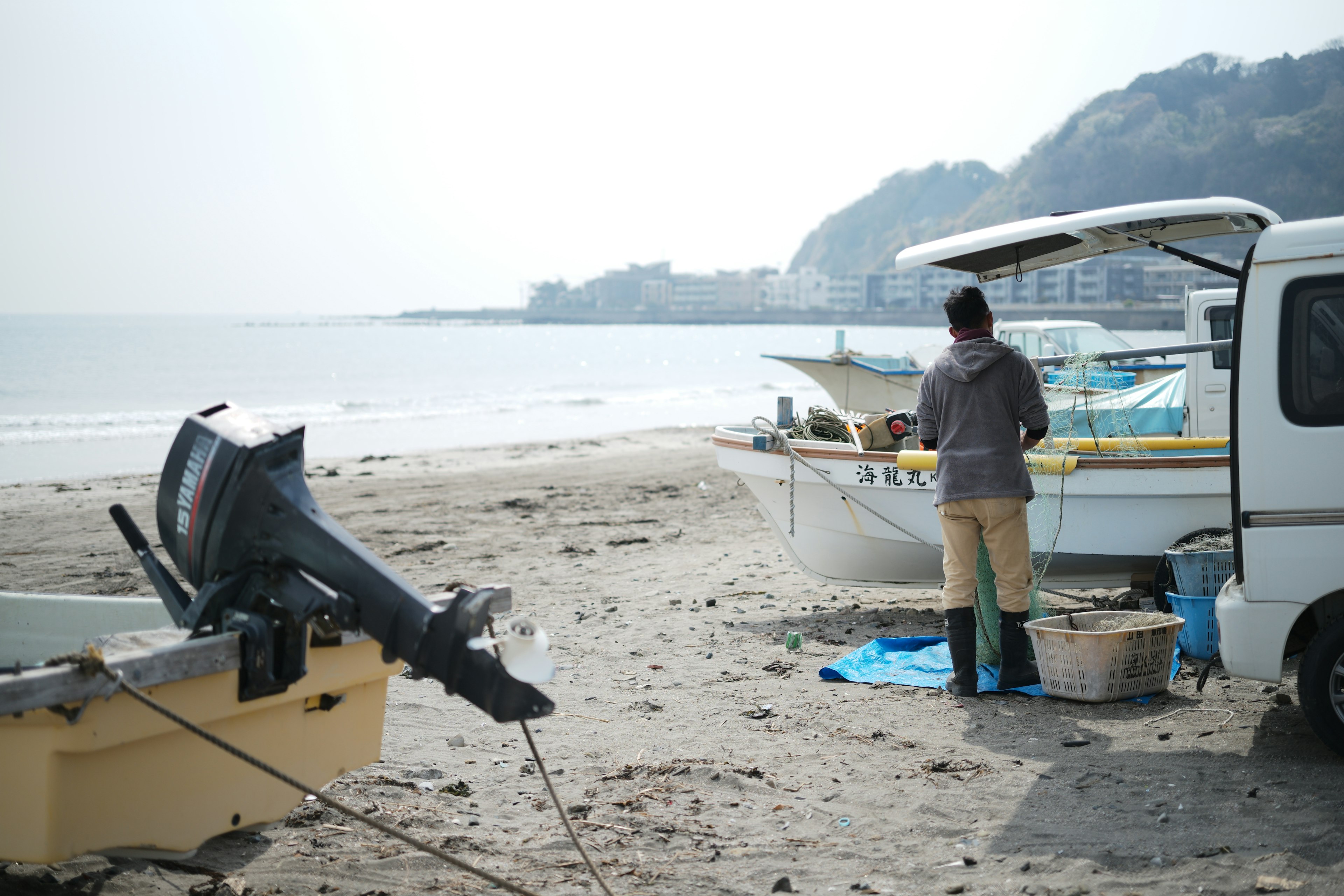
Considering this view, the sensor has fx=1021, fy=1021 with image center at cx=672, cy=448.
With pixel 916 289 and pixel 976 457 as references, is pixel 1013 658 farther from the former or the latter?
pixel 916 289

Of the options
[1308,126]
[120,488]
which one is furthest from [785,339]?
[120,488]

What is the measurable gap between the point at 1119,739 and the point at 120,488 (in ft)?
49.2

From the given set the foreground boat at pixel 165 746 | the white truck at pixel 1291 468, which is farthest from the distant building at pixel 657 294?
the foreground boat at pixel 165 746

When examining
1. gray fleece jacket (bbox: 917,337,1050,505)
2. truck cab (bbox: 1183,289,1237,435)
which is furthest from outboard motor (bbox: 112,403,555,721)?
truck cab (bbox: 1183,289,1237,435)

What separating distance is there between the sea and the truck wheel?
156 inches

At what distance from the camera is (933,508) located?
692 cm

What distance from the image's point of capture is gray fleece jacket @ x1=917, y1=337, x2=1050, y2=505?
196 inches

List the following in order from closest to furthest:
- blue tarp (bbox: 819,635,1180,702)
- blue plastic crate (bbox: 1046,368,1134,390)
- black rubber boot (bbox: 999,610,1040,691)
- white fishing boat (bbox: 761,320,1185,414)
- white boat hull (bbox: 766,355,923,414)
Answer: black rubber boot (bbox: 999,610,1040,691) → blue tarp (bbox: 819,635,1180,702) → blue plastic crate (bbox: 1046,368,1134,390) → white fishing boat (bbox: 761,320,1185,414) → white boat hull (bbox: 766,355,923,414)

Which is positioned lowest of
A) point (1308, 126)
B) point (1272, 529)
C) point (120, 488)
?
point (120, 488)

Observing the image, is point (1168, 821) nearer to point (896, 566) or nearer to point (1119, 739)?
point (1119, 739)

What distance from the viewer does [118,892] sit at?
Answer: 328cm

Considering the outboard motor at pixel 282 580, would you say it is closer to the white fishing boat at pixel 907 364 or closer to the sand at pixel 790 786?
the sand at pixel 790 786

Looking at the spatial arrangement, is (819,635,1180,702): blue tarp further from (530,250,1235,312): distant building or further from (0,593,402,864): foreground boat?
(530,250,1235,312): distant building

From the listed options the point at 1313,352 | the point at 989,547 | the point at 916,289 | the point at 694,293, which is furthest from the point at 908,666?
the point at 694,293
